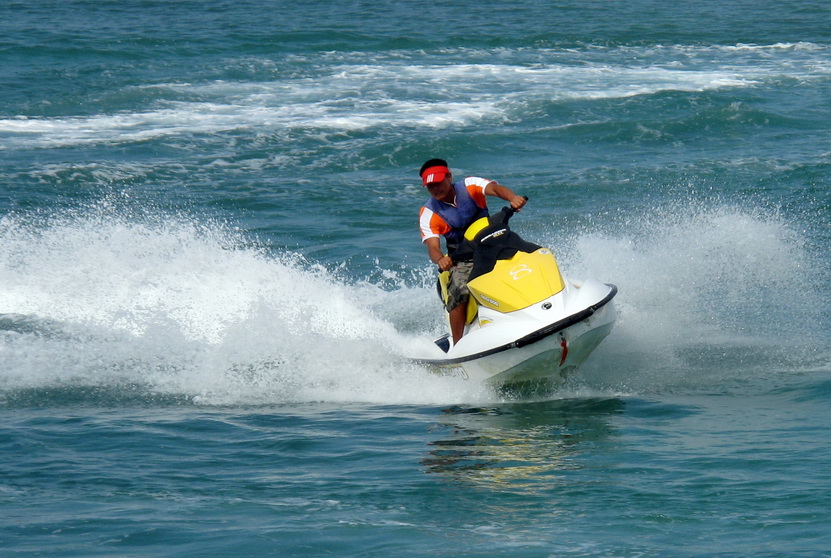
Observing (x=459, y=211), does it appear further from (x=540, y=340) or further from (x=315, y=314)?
(x=315, y=314)

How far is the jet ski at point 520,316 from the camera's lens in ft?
25.7

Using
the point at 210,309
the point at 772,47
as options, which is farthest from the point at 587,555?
the point at 772,47

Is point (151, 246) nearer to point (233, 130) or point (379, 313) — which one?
point (379, 313)

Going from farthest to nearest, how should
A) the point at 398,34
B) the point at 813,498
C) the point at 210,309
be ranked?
the point at 398,34 → the point at 210,309 → the point at 813,498

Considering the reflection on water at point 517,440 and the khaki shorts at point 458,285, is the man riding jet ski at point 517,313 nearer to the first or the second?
the khaki shorts at point 458,285

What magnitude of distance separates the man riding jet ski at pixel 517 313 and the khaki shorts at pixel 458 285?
0.08ft

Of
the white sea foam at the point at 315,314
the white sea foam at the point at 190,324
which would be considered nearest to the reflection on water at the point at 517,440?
the white sea foam at the point at 315,314

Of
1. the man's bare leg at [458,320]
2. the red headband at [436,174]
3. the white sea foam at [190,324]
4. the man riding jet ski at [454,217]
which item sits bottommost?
the white sea foam at [190,324]

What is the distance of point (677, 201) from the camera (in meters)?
15.0

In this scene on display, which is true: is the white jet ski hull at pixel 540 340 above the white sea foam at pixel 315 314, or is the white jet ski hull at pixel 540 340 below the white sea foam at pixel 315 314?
above

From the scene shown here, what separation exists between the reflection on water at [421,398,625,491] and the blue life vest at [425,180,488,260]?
1311 millimetres

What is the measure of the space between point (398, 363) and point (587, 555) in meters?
3.85

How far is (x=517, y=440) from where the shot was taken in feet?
23.9

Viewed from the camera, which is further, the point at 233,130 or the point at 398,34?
the point at 398,34
